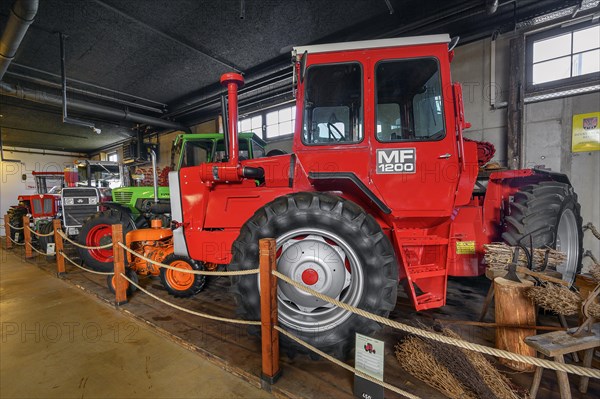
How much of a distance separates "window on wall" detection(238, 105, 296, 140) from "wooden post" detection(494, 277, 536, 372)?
5.92 m

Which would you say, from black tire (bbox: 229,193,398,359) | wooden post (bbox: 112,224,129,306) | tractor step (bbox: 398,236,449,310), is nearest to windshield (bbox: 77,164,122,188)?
wooden post (bbox: 112,224,129,306)

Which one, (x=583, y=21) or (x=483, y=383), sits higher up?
(x=583, y=21)

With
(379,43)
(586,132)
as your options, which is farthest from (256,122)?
(586,132)

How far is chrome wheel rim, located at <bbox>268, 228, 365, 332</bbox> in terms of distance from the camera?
199cm

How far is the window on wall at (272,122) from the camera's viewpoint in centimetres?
711

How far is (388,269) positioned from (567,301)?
3.80 feet

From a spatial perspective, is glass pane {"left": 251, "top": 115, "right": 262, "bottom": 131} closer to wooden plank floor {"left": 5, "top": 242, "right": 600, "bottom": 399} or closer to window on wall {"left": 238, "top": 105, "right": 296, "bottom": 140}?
window on wall {"left": 238, "top": 105, "right": 296, "bottom": 140}

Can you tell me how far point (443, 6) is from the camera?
12.2 feet

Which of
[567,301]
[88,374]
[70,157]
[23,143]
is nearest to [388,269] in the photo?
[567,301]

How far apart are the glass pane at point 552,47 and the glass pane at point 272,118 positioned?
563 centimetres

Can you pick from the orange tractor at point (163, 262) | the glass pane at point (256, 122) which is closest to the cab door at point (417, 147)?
the orange tractor at point (163, 262)

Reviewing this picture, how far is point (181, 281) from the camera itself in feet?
11.1

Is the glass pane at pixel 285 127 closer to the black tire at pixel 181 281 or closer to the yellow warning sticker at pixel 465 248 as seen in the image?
the black tire at pixel 181 281

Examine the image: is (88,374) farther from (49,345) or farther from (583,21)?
(583,21)
